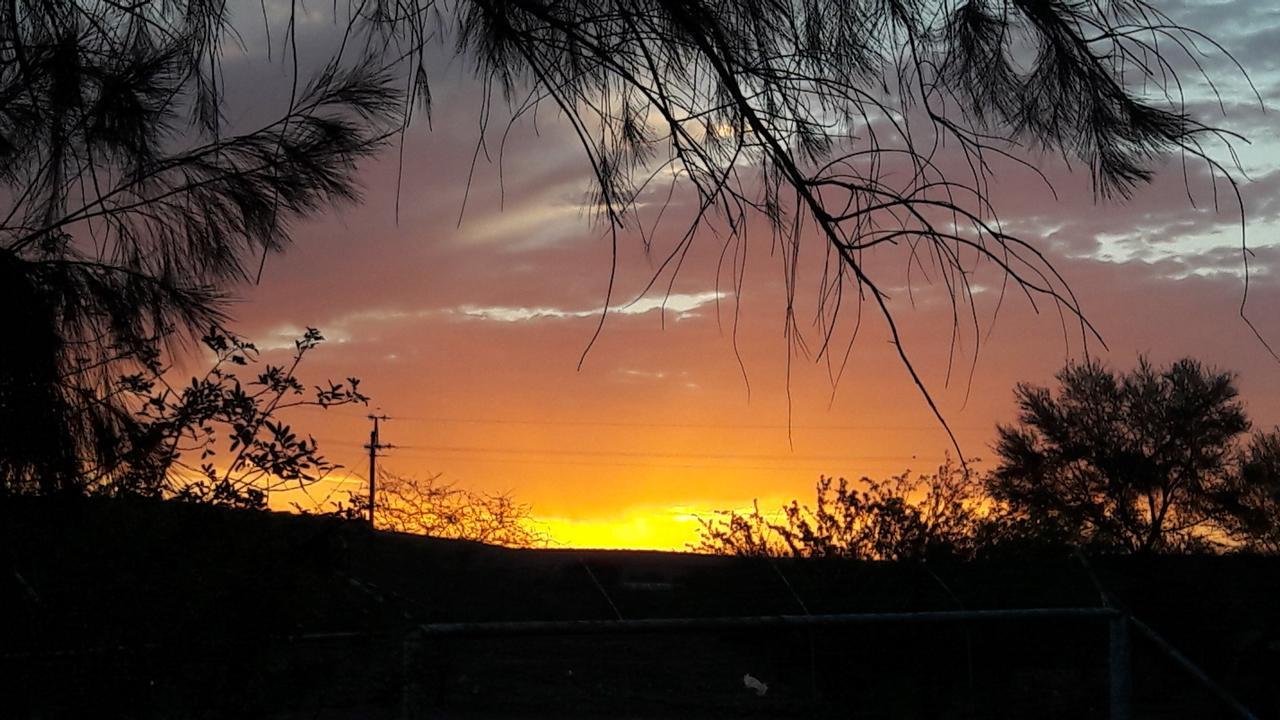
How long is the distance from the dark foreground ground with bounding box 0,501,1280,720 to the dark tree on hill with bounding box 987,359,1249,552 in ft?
37.6

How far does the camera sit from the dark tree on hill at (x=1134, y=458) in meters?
24.8

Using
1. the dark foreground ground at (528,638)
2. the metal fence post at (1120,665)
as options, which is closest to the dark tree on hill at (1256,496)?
the dark foreground ground at (528,638)

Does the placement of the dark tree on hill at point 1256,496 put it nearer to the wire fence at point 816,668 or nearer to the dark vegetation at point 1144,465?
the dark vegetation at point 1144,465

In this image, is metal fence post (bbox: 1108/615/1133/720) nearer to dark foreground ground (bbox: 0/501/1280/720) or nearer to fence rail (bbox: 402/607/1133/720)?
fence rail (bbox: 402/607/1133/720)

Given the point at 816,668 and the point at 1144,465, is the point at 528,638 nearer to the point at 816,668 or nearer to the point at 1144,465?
the point at 816,668

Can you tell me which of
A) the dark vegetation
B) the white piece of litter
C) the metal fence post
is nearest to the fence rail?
the metal fence post

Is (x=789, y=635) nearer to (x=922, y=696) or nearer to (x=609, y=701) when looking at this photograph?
(x=922, y=696)

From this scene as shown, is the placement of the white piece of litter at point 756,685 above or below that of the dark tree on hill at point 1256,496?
below

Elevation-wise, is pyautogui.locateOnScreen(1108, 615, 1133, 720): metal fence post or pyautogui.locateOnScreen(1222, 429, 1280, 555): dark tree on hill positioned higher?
pyautogui.locateOnScreen(1222, 429, 1280, 555): dark tree on hill

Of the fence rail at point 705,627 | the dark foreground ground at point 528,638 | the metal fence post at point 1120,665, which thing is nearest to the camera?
the dark foreground ground at point 528,638

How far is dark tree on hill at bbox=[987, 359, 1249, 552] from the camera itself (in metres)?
24.8

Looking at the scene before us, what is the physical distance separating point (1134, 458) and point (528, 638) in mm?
22386

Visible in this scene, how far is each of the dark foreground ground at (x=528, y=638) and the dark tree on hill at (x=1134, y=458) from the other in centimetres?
1145

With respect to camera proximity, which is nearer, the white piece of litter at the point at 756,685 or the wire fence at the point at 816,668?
the wire fence at the point at 816,668
